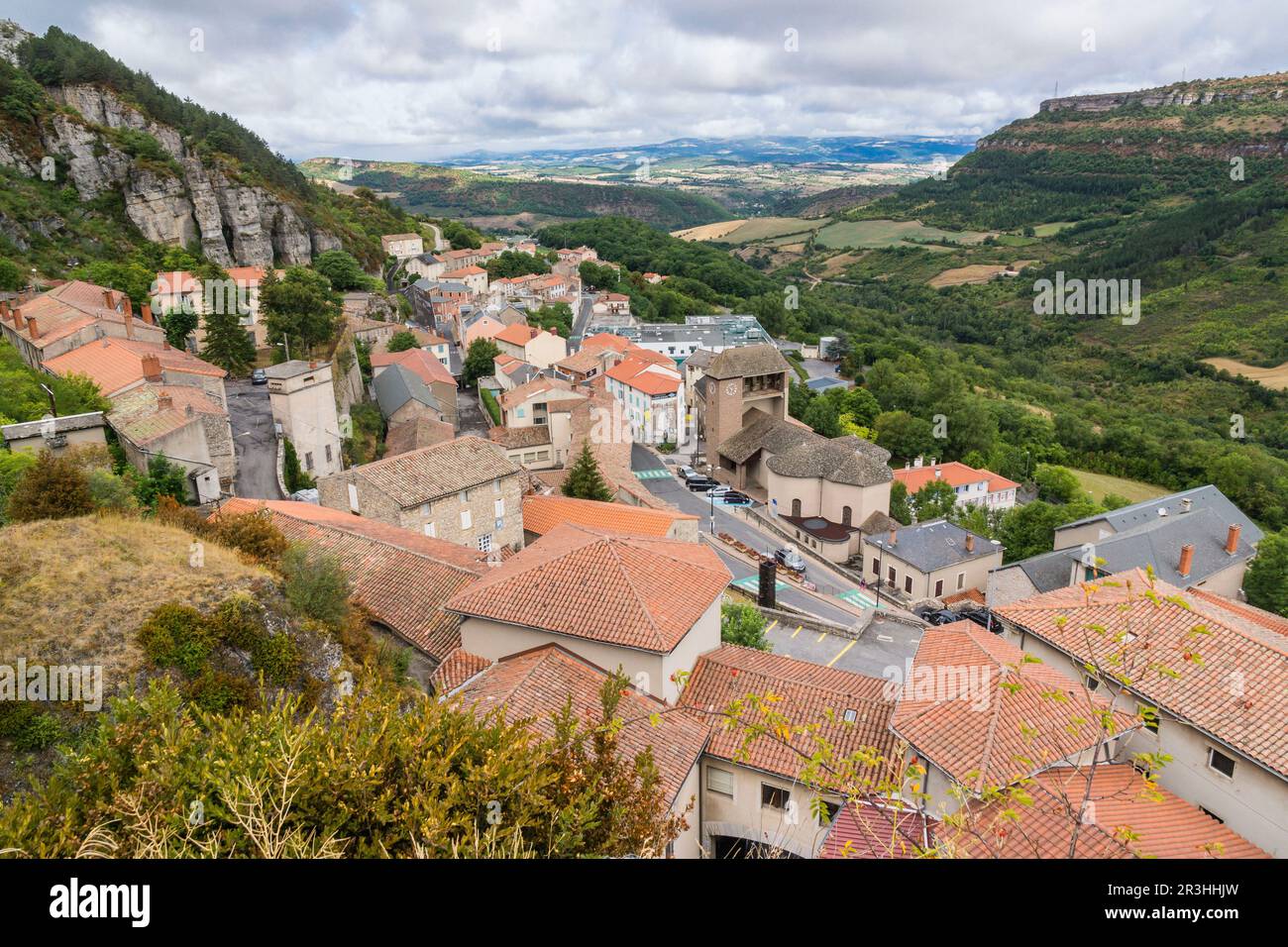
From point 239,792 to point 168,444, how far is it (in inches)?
883

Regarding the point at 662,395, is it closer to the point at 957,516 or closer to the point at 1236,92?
the point at 957,516

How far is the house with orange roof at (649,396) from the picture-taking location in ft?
194

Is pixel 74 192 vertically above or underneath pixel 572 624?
above

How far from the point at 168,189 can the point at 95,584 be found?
6452 centimetres

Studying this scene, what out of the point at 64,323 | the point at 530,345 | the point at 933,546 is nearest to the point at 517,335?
the point at 530,345

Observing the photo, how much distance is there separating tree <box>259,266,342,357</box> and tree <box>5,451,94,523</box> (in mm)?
29050

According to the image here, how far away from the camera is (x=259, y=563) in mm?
15305

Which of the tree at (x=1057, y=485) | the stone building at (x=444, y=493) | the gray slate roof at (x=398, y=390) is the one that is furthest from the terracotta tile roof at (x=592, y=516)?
the tree at (x=1057, y=485)

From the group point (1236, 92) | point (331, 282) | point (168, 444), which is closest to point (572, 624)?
point (168, 444)

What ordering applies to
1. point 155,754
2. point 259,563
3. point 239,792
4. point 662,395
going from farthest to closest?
point 662,395, point 259,563, point 155,754, point 239,792

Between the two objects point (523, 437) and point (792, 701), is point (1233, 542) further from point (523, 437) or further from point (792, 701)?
point (523, 437)

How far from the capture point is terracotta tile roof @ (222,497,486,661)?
1875 centimetres

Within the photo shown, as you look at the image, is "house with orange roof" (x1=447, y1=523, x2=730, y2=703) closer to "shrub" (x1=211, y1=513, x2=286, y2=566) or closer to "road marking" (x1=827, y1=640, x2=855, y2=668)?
"shrub" (x1=211, y1=513, x2=286, y2=566)

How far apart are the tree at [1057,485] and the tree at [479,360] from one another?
157ft
